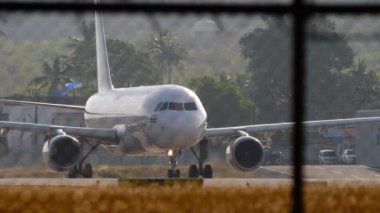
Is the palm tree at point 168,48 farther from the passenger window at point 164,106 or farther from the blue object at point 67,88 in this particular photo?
the passenger window at point 164,106

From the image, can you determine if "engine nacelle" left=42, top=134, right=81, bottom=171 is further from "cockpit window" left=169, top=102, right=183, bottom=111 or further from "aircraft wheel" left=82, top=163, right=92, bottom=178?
"cockpit window" left=169, top=102, right=183, bottom=111

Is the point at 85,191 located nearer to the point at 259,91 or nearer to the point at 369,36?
the point at 369,36

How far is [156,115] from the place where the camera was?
95.3ft

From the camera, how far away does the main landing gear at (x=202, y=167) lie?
24747 mm

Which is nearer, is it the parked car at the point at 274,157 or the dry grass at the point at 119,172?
the dry grass at the point at 119,172

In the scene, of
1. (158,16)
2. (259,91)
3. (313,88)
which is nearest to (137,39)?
(158,16)

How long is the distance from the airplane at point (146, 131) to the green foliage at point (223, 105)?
32 cm

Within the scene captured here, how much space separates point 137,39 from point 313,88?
8306mm

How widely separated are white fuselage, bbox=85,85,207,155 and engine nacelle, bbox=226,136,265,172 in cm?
99

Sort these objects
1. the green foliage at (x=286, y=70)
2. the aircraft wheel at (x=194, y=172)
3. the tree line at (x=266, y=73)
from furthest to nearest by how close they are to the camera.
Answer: the aircraft wheel at (x=194, y=172) < the green foliage at (x=286, y=70) < the tree line at (x=266, y=73)

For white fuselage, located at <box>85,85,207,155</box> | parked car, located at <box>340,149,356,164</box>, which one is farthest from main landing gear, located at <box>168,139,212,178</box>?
parked car, located at <box>340,149,356,164</box>

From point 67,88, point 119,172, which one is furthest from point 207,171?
point 67,88

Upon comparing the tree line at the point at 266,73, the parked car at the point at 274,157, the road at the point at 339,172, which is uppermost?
the tree line at the point at 266,73

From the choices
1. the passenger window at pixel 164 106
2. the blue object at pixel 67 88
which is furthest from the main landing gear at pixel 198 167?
the blue object at pixel 67 88
